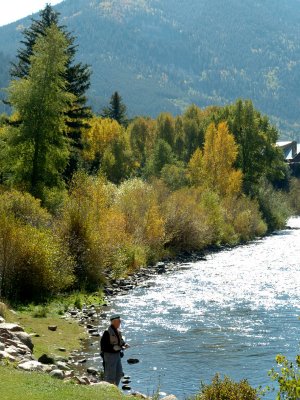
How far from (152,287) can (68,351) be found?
1577 centimetres

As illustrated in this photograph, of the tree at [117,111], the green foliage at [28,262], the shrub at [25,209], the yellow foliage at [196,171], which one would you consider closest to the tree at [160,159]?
the yellow foliage at [196,171]

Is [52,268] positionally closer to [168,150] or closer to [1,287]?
[1,287]

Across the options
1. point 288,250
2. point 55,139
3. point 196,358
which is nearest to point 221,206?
point 288,250

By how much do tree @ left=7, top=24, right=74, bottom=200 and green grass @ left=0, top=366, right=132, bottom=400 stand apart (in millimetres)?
26932

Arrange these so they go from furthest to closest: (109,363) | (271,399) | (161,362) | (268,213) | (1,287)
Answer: (268,213)
(1,287)
(161,362)
(271,399)
(109,363)

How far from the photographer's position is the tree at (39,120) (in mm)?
43531

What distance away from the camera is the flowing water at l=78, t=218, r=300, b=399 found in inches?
911

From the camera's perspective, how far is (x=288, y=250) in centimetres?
6159

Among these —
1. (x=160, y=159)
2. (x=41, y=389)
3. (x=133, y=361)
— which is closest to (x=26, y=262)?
(x=133, y=361)

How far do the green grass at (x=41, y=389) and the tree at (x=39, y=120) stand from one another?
88.4ft

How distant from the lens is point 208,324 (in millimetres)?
30375

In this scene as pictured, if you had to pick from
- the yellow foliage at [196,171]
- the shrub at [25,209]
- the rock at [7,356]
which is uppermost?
the yellow foliage at [196,171]

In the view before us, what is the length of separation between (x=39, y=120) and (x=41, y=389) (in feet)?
100

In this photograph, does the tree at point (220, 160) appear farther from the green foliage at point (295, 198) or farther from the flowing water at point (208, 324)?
the green foliage at point (295, 198)
